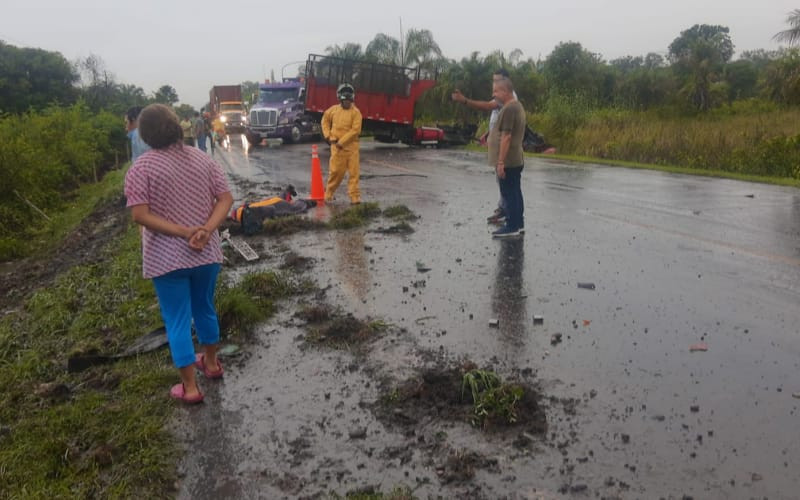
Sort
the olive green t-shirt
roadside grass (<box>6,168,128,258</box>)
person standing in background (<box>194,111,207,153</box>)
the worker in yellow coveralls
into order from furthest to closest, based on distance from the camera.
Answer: person standing in background (<box>194,111,207,153</box>)
roadside grass (<box>6,168,128,258</box>)
the worker in yellow coveralls
the olive green t-shirt

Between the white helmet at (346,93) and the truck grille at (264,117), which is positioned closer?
the white helmet at (346,93)

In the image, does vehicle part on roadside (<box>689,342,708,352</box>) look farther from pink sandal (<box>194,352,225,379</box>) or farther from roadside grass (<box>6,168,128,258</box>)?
roadside grass (<box>6,168,128,258</box>)

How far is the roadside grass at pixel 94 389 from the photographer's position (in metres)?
3.33

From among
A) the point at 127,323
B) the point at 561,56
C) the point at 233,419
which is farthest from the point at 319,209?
the point at 561,56

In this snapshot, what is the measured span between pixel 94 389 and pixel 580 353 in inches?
131

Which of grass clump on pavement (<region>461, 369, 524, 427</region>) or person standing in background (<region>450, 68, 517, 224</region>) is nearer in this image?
grass clump on pavement (<region>461, 369, 524, 427</region>)

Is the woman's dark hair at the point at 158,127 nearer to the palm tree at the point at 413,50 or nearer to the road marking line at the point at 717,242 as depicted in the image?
the road marking line at the point at 717,242

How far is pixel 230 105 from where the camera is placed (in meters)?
49.7

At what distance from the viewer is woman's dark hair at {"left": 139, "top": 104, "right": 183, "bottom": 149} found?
389cm

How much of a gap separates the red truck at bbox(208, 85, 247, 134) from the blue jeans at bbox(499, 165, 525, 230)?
41.2 meters

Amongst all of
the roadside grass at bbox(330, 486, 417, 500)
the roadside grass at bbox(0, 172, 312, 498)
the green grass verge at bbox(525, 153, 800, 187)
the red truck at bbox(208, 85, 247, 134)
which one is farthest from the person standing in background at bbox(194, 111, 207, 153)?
the red truck at bbox(208, 85, 247, 134)

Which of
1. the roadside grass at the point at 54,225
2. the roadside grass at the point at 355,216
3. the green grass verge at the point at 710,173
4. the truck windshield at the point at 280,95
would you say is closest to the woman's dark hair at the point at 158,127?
the roadside grass at the point at 355,216

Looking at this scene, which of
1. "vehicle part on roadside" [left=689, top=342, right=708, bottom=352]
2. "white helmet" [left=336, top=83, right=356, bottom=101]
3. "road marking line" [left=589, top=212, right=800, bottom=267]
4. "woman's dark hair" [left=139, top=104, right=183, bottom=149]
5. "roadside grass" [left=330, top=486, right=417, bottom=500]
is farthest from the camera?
"white helmet" [left=336, top=83, right=356, bottom=101]

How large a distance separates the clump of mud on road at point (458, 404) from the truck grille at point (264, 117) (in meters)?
29.0
